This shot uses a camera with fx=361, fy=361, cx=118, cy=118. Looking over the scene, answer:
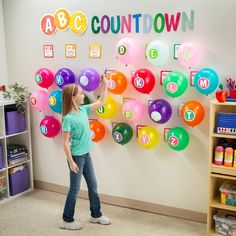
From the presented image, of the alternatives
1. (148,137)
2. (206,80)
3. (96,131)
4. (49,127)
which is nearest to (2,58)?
(49,127)

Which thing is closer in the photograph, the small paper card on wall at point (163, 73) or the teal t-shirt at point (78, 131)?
the teal t-shirt at point (78, 131)

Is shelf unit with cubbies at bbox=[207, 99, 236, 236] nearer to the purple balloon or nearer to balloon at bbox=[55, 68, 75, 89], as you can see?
the purple balloon

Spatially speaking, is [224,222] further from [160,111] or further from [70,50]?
[70,50]

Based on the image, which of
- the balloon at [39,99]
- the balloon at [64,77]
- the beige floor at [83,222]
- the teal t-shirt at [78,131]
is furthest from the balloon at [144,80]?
the beige floor at [83,222]

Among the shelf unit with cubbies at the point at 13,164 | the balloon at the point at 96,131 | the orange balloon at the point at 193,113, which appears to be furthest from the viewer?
the shelf unit with cubbies at the point at 13,164

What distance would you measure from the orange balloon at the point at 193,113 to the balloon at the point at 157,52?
0.44 m

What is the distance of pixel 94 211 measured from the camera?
10.8ft

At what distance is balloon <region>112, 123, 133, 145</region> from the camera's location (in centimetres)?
332

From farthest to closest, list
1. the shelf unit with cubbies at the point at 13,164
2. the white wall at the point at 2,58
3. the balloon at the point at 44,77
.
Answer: the white wall at the point at 2,58 → the shelf unit with cubbies at the point at 13,164 → the balloon at the point at 44,77

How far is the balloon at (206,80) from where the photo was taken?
2855 mm

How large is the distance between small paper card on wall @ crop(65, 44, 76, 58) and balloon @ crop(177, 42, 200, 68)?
3.76ft

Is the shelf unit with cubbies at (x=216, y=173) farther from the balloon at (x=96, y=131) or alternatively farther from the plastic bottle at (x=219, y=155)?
the balloon at (x=96, y=131)

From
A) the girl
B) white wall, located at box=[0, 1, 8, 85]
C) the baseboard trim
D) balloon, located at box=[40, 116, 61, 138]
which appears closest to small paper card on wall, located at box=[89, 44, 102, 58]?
the girl

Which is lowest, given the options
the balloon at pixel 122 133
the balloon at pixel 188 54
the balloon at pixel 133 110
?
the balloon at pixel 122 133
